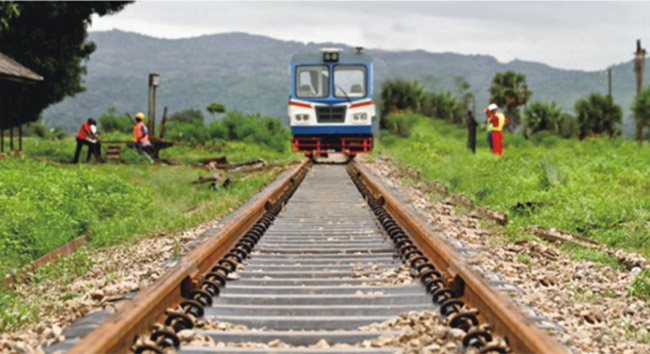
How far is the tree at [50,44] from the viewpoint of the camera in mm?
29578

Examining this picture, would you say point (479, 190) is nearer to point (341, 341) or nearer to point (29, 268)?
point (29, 268)

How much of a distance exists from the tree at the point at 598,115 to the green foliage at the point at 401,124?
34.5 m

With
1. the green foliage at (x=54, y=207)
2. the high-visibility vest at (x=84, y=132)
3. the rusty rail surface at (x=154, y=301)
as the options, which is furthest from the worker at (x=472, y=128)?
the rusty rail surface at (x=154, y=301)

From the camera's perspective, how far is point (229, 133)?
116ft

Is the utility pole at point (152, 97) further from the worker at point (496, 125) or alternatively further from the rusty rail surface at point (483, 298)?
the rusty rail surface at point (483, 298)

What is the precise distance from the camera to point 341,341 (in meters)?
3.93

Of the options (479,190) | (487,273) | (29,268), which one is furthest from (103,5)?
(487,273)

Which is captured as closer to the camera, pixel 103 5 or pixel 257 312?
pixel 257 312

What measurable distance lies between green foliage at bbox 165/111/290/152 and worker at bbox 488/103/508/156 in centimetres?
1362

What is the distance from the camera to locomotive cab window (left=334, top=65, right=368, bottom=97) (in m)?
21.0

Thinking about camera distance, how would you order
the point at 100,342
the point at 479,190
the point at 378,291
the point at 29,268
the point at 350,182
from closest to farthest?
the point at 100,342
the point at 378,291
the point at 29,268
the point at 479,190
the point at 350,182

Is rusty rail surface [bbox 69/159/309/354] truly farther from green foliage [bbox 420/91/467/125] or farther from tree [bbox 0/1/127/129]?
green foliage [bbox 420/91/467/125]

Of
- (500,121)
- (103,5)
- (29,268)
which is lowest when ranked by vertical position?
(29,268)

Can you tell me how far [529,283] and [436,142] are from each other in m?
20.4
